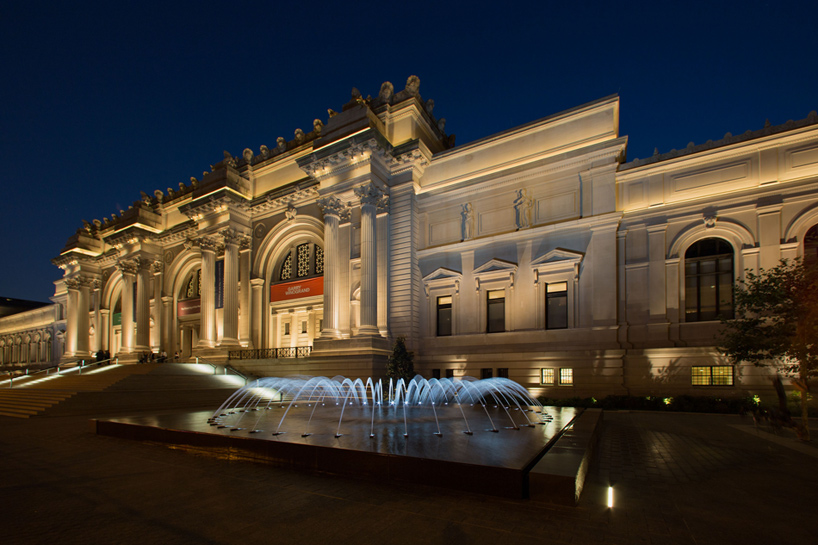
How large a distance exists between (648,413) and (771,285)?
285 inches

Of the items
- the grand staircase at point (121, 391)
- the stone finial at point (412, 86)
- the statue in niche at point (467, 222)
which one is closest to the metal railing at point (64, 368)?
the grand staircase at point (121, 391)

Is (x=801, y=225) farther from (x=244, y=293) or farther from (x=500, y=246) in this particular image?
(x=244, y=293)

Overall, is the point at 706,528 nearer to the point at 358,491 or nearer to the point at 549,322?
the point at 358,491

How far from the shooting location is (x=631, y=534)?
488cm

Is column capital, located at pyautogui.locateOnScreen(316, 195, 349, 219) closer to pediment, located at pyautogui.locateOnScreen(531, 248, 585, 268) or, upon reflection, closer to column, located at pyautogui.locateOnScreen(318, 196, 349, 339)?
column, located at pyautogui.locateOnScreen(318, 196, 349, 339)

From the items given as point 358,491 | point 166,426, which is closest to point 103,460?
point 166,426

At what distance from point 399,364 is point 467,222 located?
973cm

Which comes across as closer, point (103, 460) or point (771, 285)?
point (103, 460)

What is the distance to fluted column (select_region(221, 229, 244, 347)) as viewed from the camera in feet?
106

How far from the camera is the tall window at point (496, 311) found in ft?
80.1

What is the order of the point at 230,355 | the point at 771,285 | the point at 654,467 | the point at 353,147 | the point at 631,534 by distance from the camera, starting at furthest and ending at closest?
the point at 230,355, the point at 353,147, the point at 771,285, the point at 654,467, the point at 631,534

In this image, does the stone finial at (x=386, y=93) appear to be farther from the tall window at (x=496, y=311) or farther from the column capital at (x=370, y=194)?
the tall window at (x=496, y=311)

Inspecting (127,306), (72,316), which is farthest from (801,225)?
(72,316)

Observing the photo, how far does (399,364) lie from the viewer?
22.1 meters
